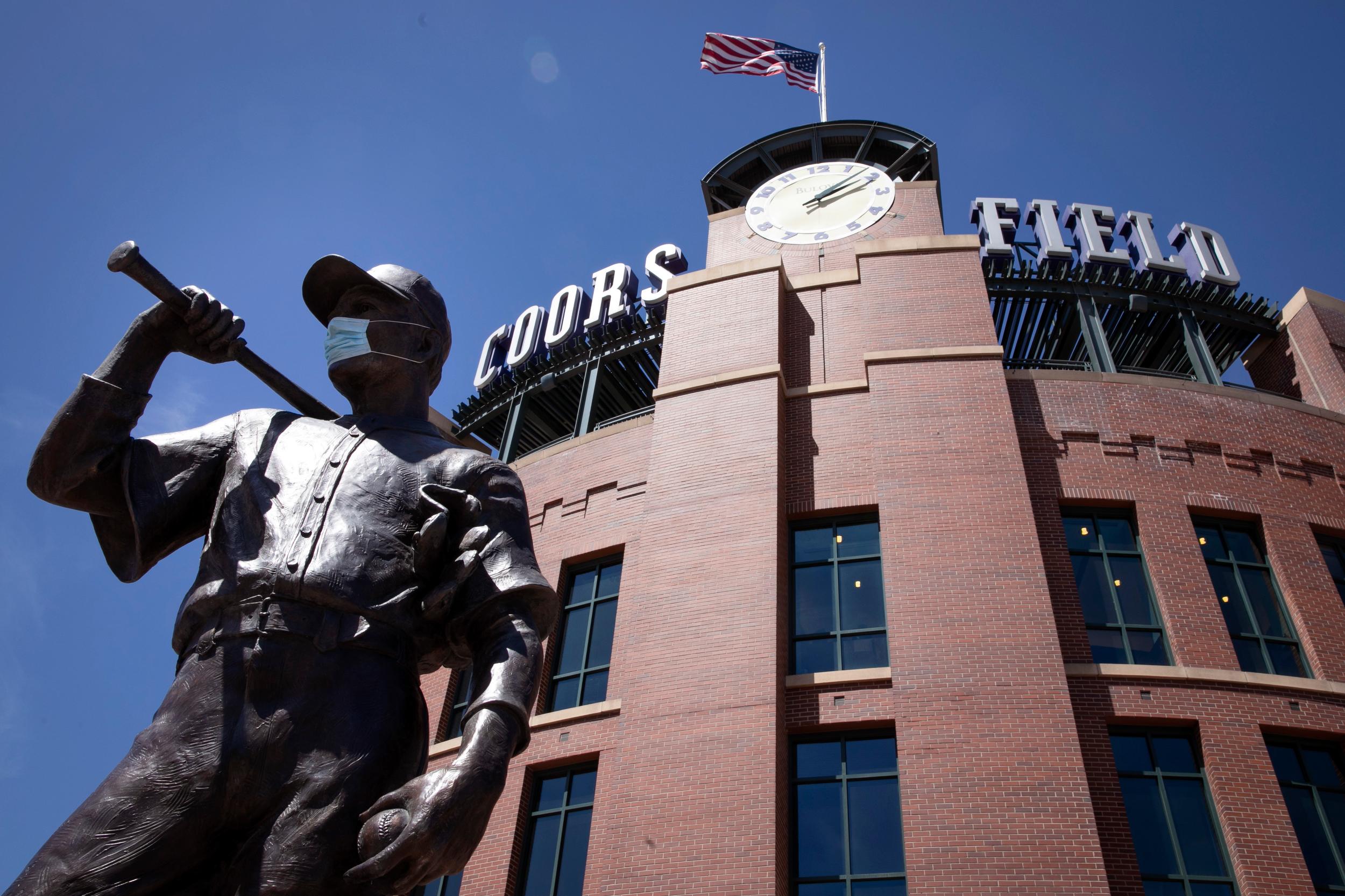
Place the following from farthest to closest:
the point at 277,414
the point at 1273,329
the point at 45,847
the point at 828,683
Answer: the point at 1273,329 < the point at 828,683 < the point at 277,414 < the point at 45,847

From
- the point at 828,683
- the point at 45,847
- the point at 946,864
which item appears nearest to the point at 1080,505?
the point at 828,683

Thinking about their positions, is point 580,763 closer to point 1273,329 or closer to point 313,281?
point 313,281

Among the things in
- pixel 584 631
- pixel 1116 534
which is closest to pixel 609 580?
pixel 584 631

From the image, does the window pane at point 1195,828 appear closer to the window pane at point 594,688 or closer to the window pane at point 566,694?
A: the window pane at point 594,688

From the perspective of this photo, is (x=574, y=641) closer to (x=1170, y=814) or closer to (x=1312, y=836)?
(x=1170, y=814)

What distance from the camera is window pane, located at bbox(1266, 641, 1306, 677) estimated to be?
14000mm

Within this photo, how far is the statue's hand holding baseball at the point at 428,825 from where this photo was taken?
2.34 meters

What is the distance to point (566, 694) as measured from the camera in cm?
1556

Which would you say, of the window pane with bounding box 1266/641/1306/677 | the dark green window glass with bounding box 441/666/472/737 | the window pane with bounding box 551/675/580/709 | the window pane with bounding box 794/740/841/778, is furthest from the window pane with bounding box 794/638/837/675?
the window pane with bounding box 1266/641/1306/677

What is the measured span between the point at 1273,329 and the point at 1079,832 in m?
14.8

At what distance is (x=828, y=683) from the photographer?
13.1m

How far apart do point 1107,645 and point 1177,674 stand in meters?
1.05

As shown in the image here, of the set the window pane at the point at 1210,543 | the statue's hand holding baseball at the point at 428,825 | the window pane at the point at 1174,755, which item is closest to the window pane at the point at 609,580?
the window pane at the point at 1174,755

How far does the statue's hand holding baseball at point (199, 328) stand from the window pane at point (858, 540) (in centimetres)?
1241
